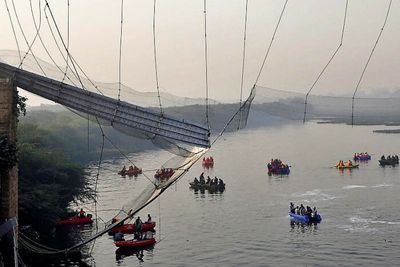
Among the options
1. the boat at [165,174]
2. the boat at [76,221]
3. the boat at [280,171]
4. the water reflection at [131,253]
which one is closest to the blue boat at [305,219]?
the water reflection at [131,253]

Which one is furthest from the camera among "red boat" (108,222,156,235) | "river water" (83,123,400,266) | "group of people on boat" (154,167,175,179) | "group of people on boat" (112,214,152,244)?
"red boat" (108,222,156,235)

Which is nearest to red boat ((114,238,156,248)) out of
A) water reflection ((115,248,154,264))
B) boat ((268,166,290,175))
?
water reflection ((115,248,154,264))

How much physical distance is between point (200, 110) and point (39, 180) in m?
42.4

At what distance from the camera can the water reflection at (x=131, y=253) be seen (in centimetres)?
4153

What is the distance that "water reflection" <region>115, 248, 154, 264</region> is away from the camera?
41.5m

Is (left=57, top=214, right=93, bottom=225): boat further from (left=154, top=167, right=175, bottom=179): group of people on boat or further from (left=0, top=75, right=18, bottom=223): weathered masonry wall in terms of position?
(left=0, top=75, right=18, bottom=223): weathered masonry wall

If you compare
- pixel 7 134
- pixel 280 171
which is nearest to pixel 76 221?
pixel 7 134

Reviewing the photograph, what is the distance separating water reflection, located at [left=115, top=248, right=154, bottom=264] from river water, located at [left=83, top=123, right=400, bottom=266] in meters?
0.08

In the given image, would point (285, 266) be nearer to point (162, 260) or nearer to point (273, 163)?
point (162, 260)

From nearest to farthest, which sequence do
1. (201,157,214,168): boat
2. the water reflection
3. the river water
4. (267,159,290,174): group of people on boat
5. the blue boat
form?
the river water, the water reflection, the blue boat, (267,159,290,174): group of people on boat, (201,157,214,168): boat

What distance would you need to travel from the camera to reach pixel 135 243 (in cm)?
4362

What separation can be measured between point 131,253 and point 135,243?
0.97 m

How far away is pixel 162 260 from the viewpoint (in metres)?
40.3

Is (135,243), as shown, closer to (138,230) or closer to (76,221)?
(138,230)
